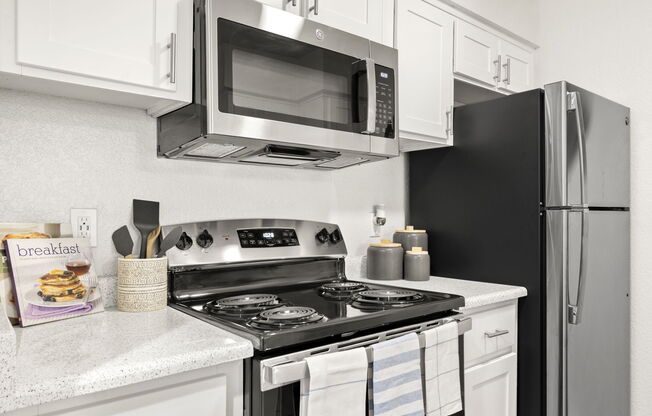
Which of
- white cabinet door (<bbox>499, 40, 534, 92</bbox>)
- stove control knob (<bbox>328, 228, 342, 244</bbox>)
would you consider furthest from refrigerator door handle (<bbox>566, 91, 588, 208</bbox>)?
stove control knob (<bbox>328, 228, 342, 244</bbox>)

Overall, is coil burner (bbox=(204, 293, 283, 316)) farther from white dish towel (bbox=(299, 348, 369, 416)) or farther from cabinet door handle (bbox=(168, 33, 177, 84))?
cabinet door handle (bbox=(168, 33, 177, 84))

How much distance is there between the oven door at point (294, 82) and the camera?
1.26 m

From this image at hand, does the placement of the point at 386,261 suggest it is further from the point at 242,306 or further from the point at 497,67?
the point at 497,67

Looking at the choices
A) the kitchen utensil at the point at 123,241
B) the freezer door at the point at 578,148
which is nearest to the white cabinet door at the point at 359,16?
the freezer door at the point at 578,148

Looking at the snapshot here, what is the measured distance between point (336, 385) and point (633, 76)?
7.51ft

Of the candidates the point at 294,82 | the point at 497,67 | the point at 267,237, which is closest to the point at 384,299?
the point at 267,237

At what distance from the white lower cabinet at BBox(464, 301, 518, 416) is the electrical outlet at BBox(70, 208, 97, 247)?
4.24 feet

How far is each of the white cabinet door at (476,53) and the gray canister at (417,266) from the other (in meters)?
0.87

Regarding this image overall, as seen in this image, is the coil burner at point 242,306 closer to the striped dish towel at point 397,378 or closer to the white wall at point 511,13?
the striped dish towel at point 397,378

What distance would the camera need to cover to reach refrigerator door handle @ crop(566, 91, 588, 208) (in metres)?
1.77

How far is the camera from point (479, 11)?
2145 mm

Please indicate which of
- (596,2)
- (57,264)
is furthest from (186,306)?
(596,2)

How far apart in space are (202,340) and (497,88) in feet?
6.50

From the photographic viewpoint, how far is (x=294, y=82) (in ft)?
4.70
